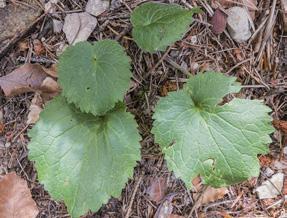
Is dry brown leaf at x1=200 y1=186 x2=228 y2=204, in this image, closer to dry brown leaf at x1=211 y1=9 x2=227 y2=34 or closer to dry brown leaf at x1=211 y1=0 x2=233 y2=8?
dry brown leaf at x1=211 y1=9 x2=227 y2=34

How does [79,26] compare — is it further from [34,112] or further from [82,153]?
[82,153]

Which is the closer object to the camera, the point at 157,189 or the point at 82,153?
the point at 82,153

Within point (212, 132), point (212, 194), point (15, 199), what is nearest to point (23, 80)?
point (15, 199)

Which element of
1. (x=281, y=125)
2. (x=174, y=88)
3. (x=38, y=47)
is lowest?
(x=281, y=125)

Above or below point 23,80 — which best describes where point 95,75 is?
above

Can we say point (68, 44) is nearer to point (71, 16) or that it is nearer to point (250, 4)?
point (71, 16)
